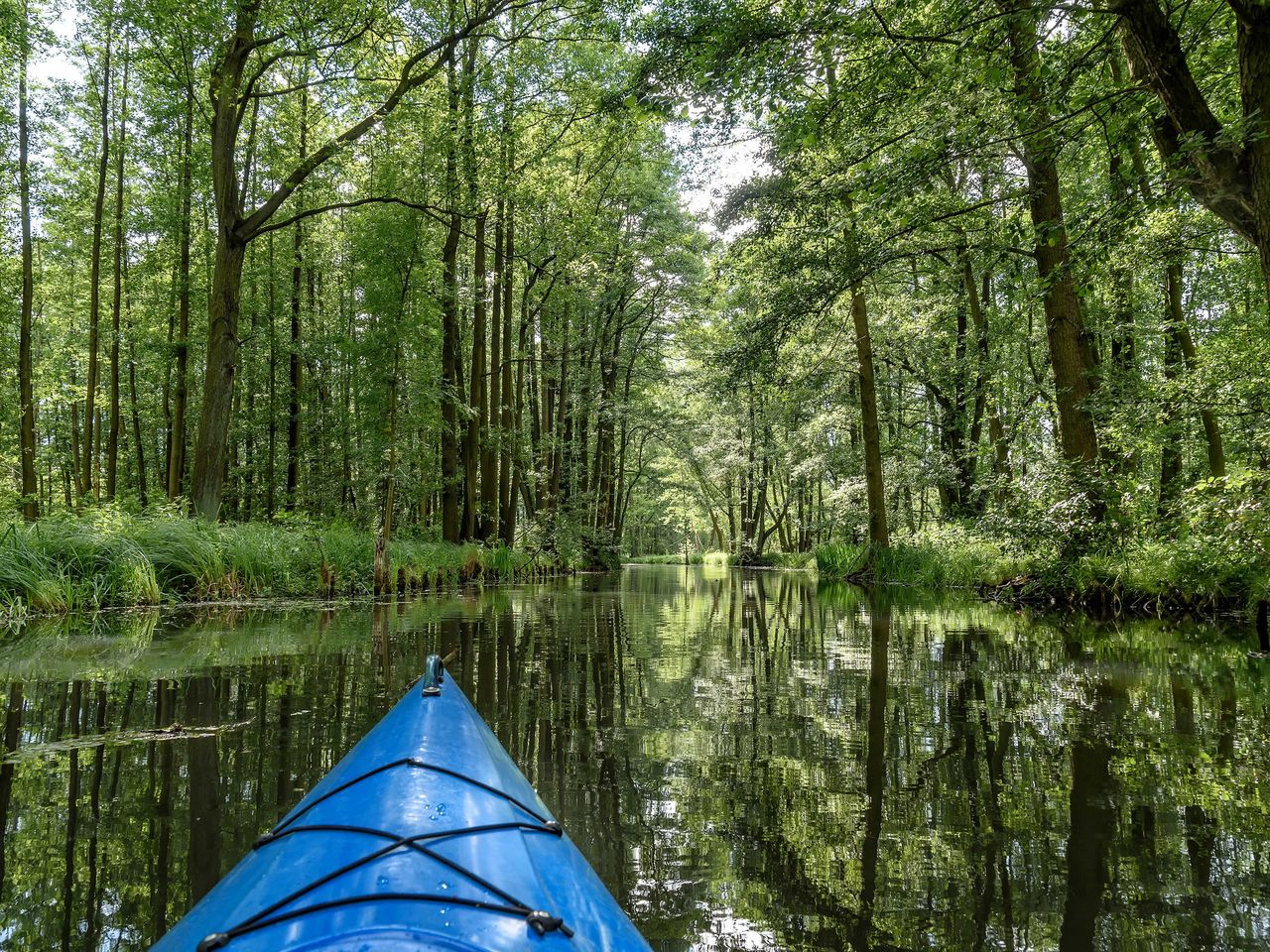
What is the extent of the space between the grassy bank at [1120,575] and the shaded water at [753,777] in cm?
150

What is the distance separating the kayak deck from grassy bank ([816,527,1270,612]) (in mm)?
7220

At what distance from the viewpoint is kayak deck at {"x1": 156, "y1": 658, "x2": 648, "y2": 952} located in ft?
3.72

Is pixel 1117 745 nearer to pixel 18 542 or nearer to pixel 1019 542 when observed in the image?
pixel 1019 542

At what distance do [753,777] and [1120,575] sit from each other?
7.31 m

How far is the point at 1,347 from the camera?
54.8ft

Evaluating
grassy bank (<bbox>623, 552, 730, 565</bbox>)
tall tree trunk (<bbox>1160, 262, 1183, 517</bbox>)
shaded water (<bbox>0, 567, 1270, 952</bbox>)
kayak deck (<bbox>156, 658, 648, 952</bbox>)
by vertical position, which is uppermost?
tall tree trunk (<bbox>1160, 262, 1183, 517</bbox>)

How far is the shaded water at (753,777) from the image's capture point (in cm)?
194

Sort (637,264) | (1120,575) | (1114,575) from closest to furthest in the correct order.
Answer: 1. (1120,575)
2. (1114,575)
3. (637,264)

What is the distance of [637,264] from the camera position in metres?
20.8

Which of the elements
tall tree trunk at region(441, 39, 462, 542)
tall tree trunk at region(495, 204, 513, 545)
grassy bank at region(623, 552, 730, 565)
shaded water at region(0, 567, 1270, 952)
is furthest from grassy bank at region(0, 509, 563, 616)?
grassy bank at region(623, 552, 730, 565)

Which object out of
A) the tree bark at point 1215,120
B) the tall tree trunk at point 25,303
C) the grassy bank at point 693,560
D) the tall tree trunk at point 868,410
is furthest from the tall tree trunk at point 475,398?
the grassy bank at point 693,560

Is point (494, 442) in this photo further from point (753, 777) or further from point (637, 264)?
point (753, 777)

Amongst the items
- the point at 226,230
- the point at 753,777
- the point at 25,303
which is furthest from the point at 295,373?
the point at 753,777

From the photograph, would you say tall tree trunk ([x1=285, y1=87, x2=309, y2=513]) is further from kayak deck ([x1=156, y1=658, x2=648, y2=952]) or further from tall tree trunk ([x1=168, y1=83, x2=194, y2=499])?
kayak deck ([x1=156, y1=658, x2=648, y2=952])
